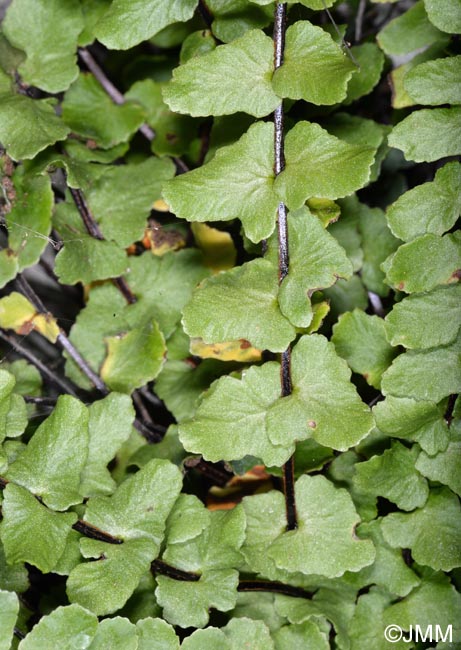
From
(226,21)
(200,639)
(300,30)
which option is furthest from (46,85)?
(200,639)

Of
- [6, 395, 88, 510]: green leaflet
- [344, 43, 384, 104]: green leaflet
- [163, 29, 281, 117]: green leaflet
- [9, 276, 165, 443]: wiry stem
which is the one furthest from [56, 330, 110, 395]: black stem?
[344, 43, 384, 104]: green leaflet

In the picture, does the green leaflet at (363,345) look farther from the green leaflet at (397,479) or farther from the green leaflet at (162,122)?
the green leaflet at (162,122)

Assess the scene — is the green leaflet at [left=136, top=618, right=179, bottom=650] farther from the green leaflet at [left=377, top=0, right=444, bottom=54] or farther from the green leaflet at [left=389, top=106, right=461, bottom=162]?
the green leaflet at [left=377, top=0, right=444, bottom=54]

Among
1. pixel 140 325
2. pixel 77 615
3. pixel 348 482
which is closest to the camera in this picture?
pixel 77 615

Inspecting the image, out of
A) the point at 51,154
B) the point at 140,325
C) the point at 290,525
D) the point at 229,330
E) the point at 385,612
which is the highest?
the point at 51,154

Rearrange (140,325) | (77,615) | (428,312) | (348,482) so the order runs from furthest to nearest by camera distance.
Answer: (140,325)
(348,482)
(428,312)
(77,615)

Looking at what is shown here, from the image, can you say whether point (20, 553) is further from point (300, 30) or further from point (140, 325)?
point (300, 30)
